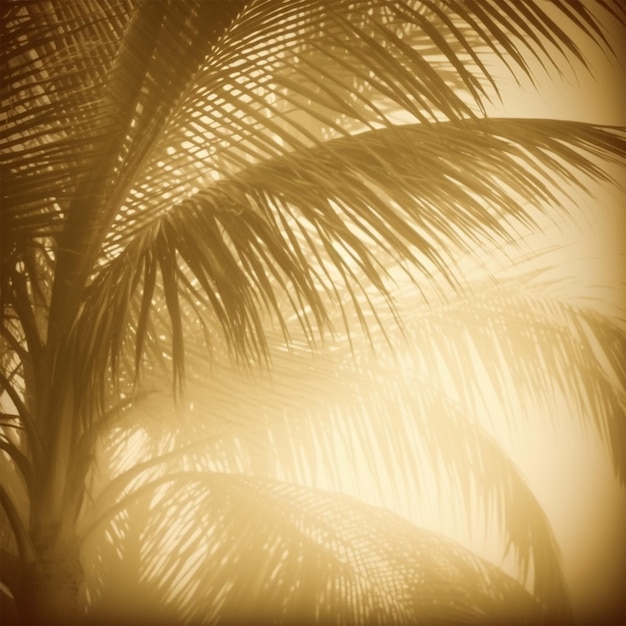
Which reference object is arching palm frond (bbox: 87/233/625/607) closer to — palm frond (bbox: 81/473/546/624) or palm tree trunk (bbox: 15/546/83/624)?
palm frond (bbox: 81/473/546/624)

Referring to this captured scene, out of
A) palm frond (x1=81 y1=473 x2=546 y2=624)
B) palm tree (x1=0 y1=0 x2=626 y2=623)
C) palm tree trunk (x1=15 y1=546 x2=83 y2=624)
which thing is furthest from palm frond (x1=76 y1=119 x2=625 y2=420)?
palm frond (x1=81 y1=473 x2=546 y2=624)

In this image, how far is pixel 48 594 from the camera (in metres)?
1.00

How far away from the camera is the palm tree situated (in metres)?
0.74

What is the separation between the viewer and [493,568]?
130 centimetres

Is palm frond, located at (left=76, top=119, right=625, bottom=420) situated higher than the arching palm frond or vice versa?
palm frond, located at (left=76, top=119, right=625, bottom=420)

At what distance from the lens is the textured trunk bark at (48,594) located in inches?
39.0

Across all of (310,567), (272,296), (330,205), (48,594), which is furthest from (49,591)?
(330,205)

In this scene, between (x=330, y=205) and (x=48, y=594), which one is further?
(x=48, y=594)

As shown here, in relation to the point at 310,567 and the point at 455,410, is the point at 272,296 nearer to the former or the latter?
the point at 455,410

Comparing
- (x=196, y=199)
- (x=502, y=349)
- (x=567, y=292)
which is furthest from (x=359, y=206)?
(x=567, y=292)

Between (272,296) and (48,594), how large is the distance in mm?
724

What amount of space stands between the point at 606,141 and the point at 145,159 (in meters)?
0.64

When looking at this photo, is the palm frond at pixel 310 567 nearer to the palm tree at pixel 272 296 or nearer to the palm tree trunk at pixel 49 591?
the palm tree at pixel 272 296

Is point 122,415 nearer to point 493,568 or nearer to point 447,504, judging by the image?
point 447,504
